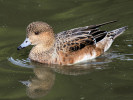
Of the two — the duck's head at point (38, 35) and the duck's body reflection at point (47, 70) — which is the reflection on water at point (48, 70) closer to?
the duck's body reflection at point (47, 70)

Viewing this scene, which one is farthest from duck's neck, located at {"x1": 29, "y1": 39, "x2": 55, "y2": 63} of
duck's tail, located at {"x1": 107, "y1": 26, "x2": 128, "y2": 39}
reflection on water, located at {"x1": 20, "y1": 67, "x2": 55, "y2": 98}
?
duck's tail, located at {"x1": 107, "y1": 26, "x2": 128, "y2": 39}

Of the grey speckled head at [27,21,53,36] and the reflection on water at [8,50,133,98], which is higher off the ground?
the grey speckled head at [27,21,53,36]

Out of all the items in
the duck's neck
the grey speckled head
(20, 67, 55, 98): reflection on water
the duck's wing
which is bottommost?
(20, 67, 55, 98): reflection on water

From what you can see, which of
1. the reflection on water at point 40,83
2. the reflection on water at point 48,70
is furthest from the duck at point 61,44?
the reflection on water at point 40,83

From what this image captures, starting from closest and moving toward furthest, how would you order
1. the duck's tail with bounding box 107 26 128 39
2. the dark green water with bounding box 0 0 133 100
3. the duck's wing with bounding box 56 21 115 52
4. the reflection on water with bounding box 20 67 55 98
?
the dark green water with bounding box 0 0 133 100 < the reflection on water with bounding box 20 67 55 98 < the duck's wing with bounding box 56 21 115 52 < the duck's tail with bounding box 107 26 128 39

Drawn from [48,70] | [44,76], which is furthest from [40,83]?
[48,70]

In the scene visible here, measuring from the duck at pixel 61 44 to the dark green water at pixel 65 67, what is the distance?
0.79 feet

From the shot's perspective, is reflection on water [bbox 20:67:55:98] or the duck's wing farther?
the duck's wing

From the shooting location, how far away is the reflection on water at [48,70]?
7.68 m

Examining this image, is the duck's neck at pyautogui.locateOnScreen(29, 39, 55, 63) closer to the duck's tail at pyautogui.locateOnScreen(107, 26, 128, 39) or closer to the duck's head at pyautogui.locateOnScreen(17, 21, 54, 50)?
the duck's head at pyautogui.locateOnScreen(17, 21, 54, 50)

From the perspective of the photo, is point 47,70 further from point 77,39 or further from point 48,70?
point 77,39

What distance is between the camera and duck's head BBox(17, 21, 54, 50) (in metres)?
9.12

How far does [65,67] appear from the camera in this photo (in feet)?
29.5

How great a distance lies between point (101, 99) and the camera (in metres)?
6.95
